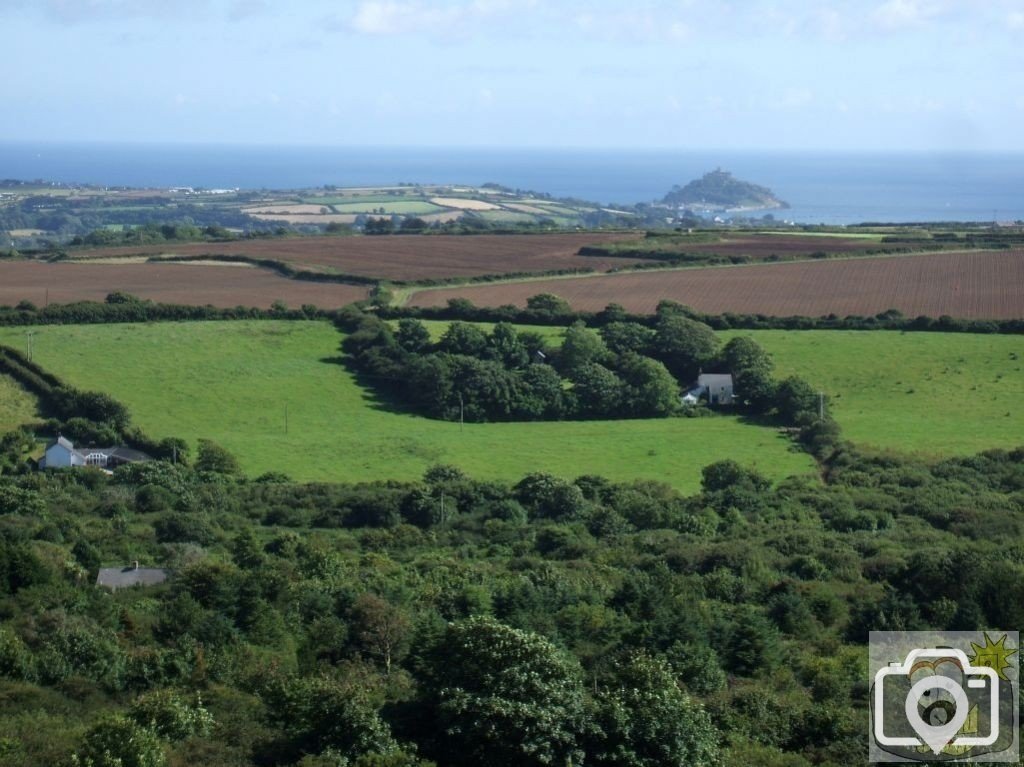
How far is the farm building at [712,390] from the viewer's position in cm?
4966

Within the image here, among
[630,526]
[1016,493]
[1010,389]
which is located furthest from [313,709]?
[1010,389]

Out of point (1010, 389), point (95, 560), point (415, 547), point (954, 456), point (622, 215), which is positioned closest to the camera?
point (95, 560)

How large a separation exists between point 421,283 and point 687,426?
25915mm

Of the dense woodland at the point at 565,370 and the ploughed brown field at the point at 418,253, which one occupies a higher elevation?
the ploughed brown field at the point at 418,253

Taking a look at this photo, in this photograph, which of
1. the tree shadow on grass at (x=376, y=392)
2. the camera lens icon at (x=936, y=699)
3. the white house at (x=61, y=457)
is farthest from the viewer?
→ the tree shadow on grass at (x=376, y=392)

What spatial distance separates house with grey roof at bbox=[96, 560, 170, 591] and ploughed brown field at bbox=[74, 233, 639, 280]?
43.6 m

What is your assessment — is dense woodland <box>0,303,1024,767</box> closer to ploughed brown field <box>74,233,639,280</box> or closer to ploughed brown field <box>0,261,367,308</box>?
ploughed brown field <box>0,261,367,308</box>

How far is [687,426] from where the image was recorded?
46.5 m

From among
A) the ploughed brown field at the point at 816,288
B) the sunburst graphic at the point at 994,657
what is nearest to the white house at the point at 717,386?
the ploughed brown field at the point at 816,288

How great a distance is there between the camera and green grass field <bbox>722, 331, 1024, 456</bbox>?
142 feet

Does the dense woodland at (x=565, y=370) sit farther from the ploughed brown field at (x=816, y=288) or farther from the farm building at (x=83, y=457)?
the farm building at (x=83, y=457)

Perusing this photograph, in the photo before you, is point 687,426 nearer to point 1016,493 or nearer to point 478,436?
point 478,436

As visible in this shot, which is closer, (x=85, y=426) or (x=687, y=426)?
(x=85, y=426)

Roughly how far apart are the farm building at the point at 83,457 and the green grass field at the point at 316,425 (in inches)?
72.6
